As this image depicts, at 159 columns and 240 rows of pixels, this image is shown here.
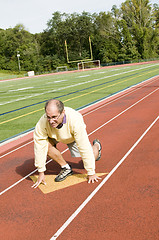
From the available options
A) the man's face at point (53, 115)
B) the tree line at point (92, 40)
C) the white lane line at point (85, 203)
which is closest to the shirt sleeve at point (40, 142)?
the man's face at point (53, 115)

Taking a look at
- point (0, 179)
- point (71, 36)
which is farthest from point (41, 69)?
point (0, 179)

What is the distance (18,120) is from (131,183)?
262 inches

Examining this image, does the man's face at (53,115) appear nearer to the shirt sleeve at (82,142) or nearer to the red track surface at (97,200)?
the shirt sleeve at (82,142)

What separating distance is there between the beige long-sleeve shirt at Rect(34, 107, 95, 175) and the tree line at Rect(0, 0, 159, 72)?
65.2 meters

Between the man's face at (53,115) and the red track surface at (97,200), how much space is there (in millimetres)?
1146

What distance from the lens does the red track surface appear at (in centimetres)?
325

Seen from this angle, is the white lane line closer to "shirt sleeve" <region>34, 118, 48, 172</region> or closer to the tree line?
"shirt sleeve" <region>34, 118, 48, 172</region>

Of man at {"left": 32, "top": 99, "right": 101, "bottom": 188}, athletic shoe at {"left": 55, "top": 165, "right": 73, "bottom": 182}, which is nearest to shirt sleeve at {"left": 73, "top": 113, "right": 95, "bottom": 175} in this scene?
man at {"left": 32, "top": 99, "right": 101, "bottom": 188}

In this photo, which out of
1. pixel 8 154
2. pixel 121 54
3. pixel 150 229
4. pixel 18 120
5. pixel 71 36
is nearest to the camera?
pixel 150 229

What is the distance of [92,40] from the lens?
73.4 meters

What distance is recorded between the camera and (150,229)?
10.3ft

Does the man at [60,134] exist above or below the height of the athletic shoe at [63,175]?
above

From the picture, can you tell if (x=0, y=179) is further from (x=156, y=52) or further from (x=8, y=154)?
(x=156, y=52)

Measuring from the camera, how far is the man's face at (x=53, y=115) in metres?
3.81
